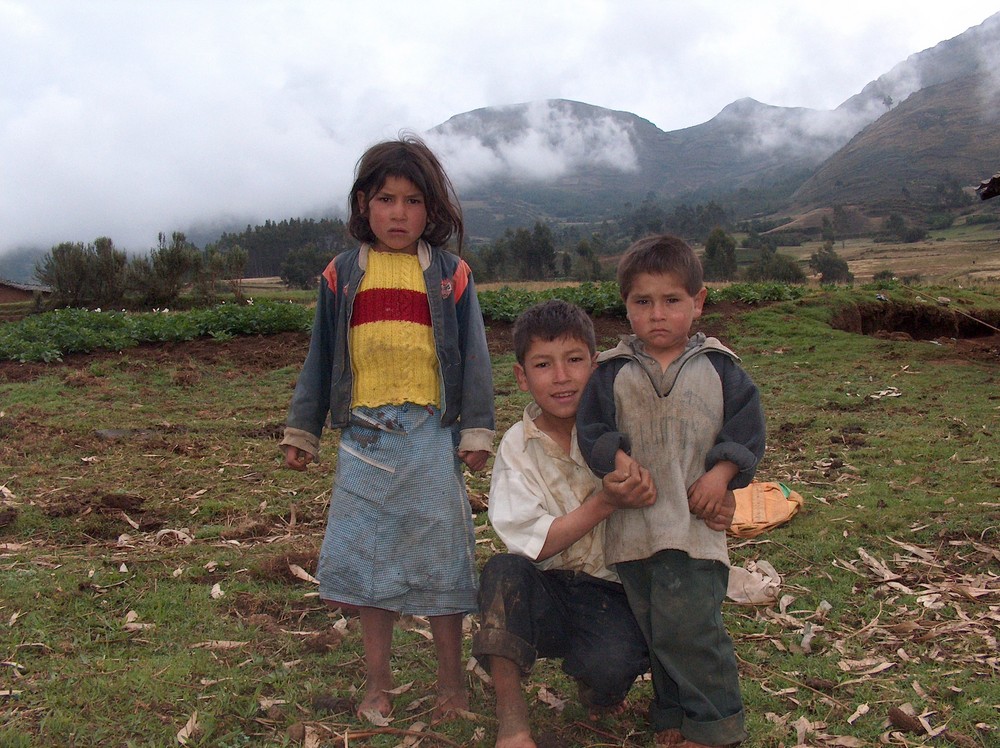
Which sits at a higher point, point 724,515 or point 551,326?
point 551,326

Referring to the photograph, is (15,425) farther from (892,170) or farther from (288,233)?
(892,170)

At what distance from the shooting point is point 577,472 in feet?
8.41

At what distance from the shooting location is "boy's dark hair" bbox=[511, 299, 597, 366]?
2.51 m

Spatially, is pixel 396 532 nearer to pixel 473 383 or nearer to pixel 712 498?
pixel 473 383

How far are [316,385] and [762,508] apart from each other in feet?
9.62

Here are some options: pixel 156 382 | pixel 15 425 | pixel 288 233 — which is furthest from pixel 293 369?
pixel 288 233

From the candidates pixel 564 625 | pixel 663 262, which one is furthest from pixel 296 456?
pixel 663 262

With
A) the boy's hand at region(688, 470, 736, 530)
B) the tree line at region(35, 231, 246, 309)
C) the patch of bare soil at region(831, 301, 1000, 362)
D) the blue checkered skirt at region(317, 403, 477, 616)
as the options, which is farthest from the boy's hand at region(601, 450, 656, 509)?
the tree line at region(35, 231, 246, 309)

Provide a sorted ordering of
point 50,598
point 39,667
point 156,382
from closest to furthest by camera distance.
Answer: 1. point 39,667
2. point 50,598
3. point 156,382

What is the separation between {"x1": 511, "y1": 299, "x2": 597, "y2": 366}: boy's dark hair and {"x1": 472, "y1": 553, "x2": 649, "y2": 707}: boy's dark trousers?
27.0 inches

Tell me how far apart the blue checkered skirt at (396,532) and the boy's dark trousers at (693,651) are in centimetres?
66

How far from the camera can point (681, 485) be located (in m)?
2.31

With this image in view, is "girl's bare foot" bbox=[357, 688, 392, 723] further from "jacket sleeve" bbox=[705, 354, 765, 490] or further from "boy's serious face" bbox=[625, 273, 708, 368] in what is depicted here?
"boy's serious face" bbox=[625, 273, 708, 368]

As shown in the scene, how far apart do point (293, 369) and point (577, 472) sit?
29.5 feet
